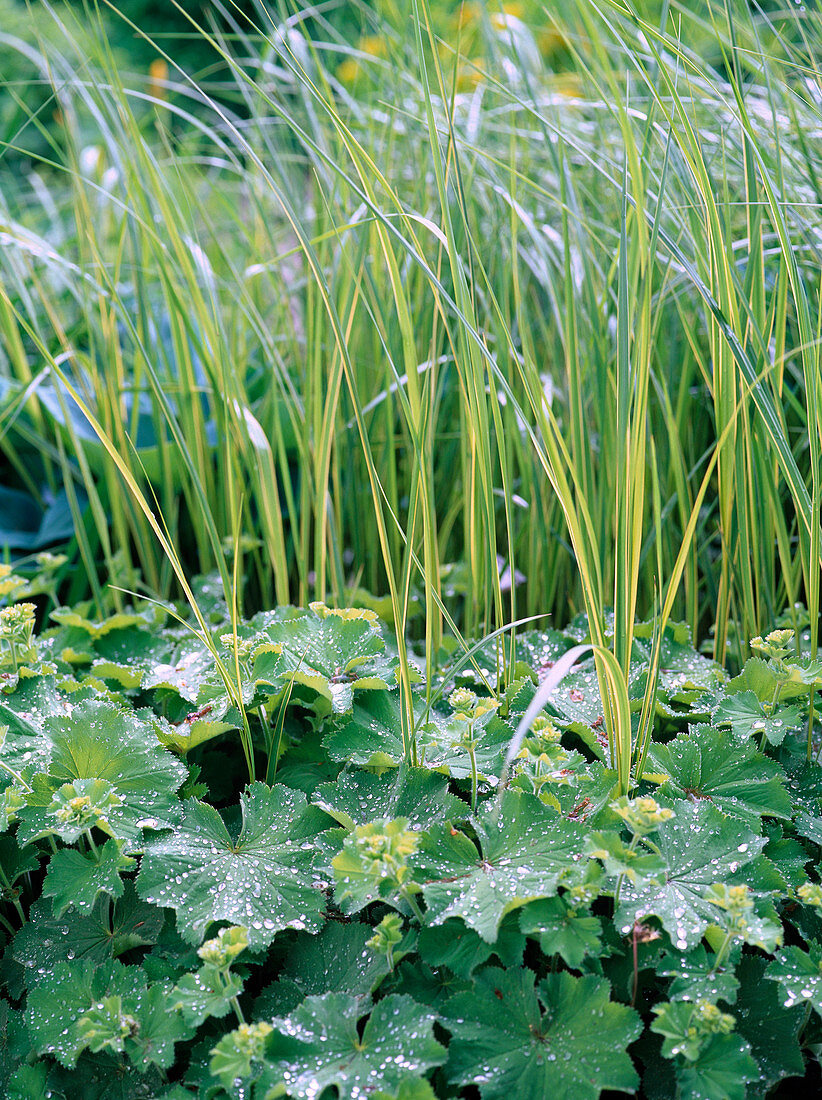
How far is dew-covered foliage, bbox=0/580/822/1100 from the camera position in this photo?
60cm

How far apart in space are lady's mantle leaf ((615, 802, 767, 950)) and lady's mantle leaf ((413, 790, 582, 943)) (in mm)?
65

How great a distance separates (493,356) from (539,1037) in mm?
938

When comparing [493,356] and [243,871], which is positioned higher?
[493,356]

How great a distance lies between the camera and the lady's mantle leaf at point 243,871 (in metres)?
0.66

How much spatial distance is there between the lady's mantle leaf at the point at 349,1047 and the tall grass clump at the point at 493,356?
0.95ft

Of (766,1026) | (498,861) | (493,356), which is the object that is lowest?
(766,1026)

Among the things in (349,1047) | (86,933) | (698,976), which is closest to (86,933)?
(86,933)

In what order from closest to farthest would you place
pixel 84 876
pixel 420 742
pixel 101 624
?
pixel 84 876 < pixel 420 742 < pixel 101 624

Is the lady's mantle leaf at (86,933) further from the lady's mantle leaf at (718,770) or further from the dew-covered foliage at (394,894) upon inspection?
the lady's mantle leaf at (718,770)

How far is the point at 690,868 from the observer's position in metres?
0.68

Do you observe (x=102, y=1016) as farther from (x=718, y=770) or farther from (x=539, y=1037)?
(x=718, y=770)

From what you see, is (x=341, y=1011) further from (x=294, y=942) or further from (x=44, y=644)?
(x=44, y=644)

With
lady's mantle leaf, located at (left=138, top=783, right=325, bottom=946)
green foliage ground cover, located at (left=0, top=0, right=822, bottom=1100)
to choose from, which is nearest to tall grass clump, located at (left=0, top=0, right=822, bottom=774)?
green foliage ground cover, located at (left=0, top=0, right=822, bottom=1100)

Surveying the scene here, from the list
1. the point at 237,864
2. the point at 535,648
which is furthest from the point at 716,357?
the point at 237,864
